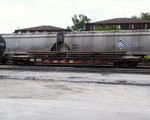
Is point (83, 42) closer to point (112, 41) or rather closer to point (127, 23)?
point (112, 41)

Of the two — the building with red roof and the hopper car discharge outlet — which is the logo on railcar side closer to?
the hopper car discharge outlet

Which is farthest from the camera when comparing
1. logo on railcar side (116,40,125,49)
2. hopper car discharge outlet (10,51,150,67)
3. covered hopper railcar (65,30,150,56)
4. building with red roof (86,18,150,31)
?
building with red roof (86,18,150,31)

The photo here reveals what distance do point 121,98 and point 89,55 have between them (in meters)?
10.6

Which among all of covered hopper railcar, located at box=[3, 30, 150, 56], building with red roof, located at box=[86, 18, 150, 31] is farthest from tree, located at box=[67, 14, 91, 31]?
covered hopper railcar, located at box=[3, 30, 150, 56]

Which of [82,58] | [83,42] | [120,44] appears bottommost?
[82,58]

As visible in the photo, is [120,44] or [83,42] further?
[83,42]

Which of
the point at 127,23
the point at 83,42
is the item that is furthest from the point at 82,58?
the point at 127,23

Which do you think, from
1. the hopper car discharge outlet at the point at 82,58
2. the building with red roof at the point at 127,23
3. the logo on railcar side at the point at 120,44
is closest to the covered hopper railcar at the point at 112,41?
the logo on railcar side at the point at 120,44

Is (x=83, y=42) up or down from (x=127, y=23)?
down

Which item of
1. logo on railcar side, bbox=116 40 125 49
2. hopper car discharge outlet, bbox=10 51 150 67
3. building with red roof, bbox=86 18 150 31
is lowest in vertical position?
hopper car discharge outlet, bbox=10 51 150 67

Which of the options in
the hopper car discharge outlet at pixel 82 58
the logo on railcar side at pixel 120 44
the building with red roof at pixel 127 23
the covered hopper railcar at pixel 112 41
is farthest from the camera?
the building with red roof at pixel 127 23

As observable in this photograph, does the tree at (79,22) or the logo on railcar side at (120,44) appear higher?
the tree at (79,22)

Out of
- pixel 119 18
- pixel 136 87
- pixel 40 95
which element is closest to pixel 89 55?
pixel 136 87

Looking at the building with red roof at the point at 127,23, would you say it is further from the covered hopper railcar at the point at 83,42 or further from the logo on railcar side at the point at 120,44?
the logo on railcar side at the point at 120,44
